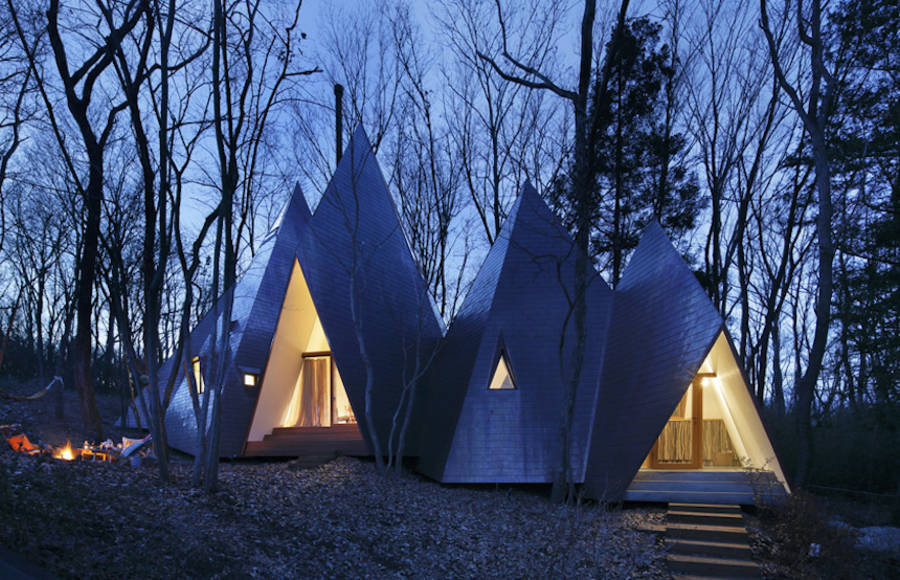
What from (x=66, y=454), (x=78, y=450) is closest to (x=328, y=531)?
(x=66, y=454)

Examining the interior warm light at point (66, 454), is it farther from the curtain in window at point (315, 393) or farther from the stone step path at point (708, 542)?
the stone step path at point (708, 542)

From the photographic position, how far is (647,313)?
11.3 m

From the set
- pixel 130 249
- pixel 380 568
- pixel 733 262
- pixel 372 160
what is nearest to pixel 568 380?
pixel 380 568

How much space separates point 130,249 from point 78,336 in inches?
350

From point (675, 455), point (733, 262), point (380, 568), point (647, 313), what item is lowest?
point (380, 568)

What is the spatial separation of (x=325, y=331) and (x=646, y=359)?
22.3 feet

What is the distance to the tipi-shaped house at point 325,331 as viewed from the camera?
1264 cm

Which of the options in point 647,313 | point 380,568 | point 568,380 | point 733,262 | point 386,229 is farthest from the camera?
point 733,262

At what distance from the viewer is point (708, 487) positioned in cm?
978

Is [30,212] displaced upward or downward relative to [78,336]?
upward

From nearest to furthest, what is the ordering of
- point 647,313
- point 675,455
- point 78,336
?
point 647,313 < point 675,455 < point 78,336

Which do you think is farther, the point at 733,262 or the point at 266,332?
the point at 733,262

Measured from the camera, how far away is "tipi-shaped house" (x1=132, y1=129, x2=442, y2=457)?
41.5 feet

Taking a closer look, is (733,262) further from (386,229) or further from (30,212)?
(30,212)
